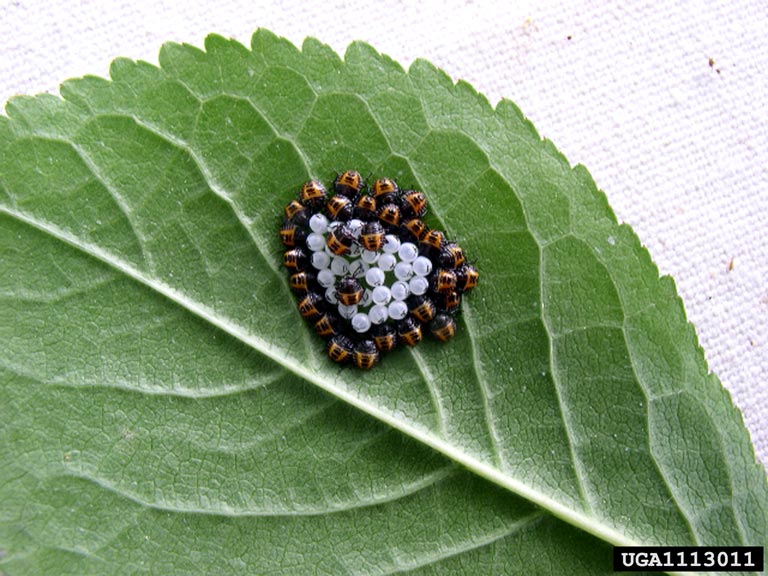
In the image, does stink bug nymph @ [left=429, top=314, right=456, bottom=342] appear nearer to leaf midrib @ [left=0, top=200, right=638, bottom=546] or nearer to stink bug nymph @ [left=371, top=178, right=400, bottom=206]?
leaf midrib @ [left=0, top=200, right=638, bottom=546]

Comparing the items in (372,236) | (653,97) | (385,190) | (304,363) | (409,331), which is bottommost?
(304,363)

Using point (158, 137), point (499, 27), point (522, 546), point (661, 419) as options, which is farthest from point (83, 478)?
point (499, 27)

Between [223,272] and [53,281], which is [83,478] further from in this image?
[223,272]

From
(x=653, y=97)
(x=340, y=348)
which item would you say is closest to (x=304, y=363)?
(x=340, y=348)

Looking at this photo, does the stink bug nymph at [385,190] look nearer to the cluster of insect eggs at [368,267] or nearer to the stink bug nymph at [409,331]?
the cluster of insect eggs at [368,267]

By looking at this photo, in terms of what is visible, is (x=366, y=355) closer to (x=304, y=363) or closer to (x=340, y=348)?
(x=340, y=348)

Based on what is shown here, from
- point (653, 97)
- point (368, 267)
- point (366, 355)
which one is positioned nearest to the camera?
point (366, 355)
